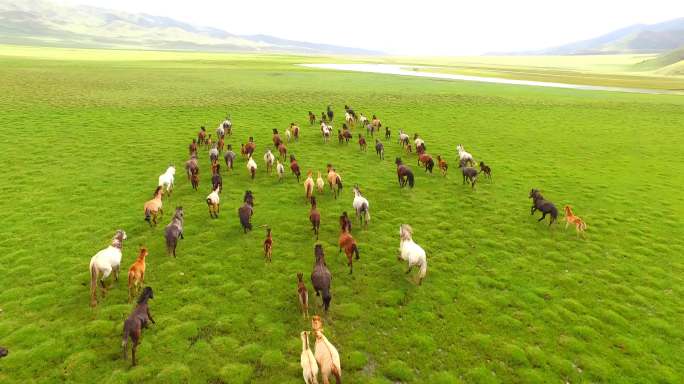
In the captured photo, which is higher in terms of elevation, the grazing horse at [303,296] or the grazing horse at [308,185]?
the grazing horse at [308,185]

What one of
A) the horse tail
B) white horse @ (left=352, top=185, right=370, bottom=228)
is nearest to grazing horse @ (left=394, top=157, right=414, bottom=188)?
white horse @ (left=352, top=185, right=370, bottom=228)

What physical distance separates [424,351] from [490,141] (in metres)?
32.0

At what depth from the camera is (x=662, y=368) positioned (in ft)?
35.6

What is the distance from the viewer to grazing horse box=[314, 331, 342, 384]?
8992mm

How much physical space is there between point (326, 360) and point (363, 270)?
243 inches

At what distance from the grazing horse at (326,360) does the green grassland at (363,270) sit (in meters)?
1.41

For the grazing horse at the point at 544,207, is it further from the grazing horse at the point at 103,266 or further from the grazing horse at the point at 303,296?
the grazing horse at the point at 103,266

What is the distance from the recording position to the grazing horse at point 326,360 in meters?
8.99

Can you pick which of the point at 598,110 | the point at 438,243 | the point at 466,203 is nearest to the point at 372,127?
the point at 466,203

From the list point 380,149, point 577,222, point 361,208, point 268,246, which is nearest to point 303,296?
point 268,246

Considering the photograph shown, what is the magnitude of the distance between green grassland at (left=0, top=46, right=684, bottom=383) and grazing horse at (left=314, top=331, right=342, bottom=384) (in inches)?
55.6

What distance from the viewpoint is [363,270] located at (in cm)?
1509

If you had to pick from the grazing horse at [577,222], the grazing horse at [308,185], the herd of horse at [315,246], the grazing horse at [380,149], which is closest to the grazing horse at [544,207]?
the herd of horse at [315,246]

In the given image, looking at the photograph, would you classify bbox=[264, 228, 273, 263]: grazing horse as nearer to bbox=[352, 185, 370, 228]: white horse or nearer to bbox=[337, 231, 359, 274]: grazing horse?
bbox=[337, 231, 359, 274]: grazing horse
